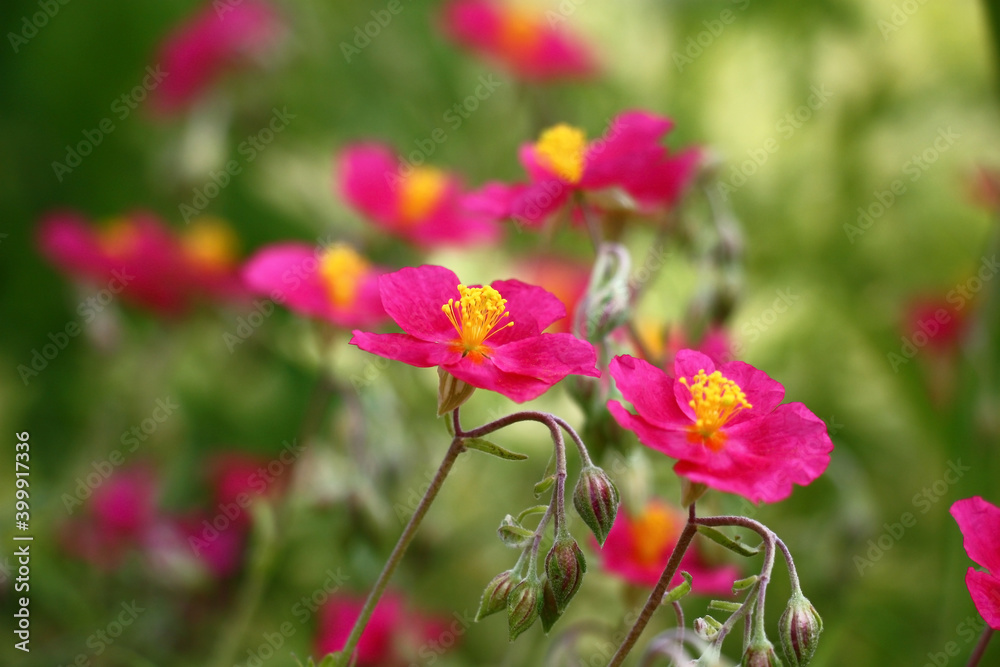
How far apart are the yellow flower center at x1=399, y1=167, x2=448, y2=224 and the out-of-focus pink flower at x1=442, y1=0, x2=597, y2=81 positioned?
0.80 meters

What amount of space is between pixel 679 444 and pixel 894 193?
165 cm

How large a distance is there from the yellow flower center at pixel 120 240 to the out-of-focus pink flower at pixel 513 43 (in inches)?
33.1

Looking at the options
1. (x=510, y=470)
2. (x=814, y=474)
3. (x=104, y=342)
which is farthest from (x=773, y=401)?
(x=104, y=342)

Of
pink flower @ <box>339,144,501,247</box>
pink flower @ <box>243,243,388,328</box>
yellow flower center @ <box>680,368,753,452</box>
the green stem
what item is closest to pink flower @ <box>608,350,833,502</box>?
yellow flower center @ <box>680,368,753,452</box>

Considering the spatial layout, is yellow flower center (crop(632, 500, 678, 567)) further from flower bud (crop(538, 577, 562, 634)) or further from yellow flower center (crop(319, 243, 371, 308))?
yellow flower center (crop(319, 243, 371, 308))

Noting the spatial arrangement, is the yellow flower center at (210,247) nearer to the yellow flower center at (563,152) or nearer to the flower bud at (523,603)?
the yellow flower center at (563,152)

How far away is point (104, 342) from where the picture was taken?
1.64 meters

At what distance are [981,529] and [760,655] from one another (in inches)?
8.7

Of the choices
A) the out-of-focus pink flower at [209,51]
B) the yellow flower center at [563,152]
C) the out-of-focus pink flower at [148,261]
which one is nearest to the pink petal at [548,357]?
the yellow flower center at [563,152]

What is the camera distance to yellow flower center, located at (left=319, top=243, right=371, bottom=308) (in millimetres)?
1131

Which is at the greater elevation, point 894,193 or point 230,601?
point 894,193

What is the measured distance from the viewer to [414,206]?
4.34 ft

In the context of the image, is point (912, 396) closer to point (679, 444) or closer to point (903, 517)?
point (903, 517)

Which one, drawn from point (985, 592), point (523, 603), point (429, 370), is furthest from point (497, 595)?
point (429, 370)
